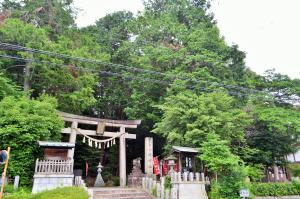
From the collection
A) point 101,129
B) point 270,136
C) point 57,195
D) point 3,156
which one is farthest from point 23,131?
point 270,136

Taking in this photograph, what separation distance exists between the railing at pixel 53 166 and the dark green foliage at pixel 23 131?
4.21 feet

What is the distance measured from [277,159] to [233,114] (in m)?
7.16

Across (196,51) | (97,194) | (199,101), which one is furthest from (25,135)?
(196,51)

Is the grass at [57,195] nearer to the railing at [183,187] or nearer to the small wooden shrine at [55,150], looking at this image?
the small wooden shrine at [55,150]

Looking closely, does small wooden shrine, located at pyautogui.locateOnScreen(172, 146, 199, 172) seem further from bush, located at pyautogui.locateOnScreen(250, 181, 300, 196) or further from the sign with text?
the sign with text

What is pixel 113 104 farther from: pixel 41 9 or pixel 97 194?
pixel 97 194

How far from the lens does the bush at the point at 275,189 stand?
1441 cm

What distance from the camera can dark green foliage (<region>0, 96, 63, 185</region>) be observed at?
40.3 feet

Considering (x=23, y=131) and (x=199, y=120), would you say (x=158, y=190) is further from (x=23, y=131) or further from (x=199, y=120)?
(x=23, y=131)

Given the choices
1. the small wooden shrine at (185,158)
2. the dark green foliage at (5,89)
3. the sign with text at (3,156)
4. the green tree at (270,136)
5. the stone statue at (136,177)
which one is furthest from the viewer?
the green tree at (270,136)

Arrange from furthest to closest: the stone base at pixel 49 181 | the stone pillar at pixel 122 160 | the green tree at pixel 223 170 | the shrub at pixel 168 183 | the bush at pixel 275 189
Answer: the stone pillar at pixel 122 160 → the bush at pixel 275 189 → the shrub at pixel 168 183 → the green tree at pixel 223 170 → the stone base at pixel 49 181

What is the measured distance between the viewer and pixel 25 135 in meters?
12.4

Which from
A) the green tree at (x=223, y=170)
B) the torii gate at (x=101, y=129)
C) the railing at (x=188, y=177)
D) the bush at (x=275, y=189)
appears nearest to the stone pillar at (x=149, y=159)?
the torii gate at (x=101, y=129)

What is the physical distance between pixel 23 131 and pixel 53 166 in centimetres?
240
